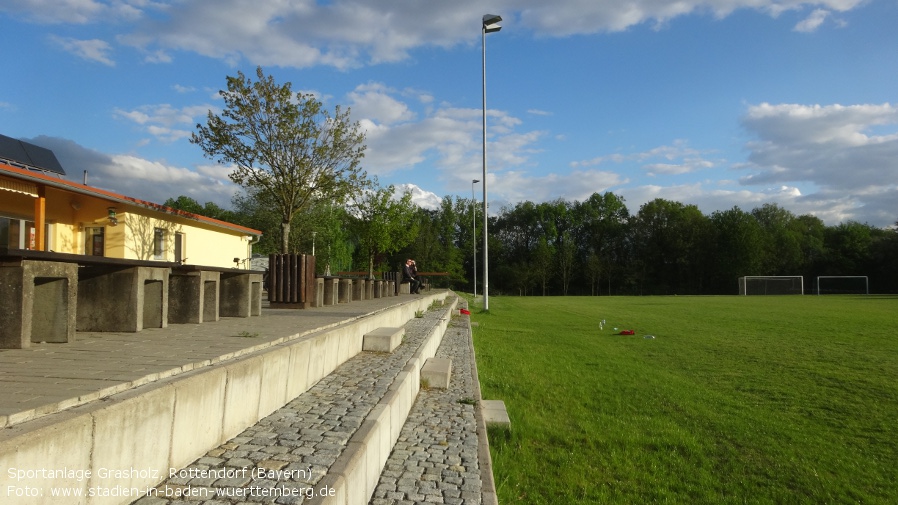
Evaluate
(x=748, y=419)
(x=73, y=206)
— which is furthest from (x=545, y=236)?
(x=748, y=419)

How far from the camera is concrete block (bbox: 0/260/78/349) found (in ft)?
14.1

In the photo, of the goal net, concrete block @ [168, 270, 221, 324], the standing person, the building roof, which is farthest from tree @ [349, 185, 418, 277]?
the goal net

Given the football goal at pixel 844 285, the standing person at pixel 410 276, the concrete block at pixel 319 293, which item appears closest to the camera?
the concrete block at pixel 319 293

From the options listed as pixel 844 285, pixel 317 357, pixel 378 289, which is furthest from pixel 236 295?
pixel 844 285

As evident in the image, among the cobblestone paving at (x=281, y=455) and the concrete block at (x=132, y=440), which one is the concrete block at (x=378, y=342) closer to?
the cobblestone paving at (x=281, y=455)

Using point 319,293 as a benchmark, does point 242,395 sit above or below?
below

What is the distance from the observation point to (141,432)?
2.73 meters

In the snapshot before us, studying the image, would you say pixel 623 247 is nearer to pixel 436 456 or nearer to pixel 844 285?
pixel 844 285

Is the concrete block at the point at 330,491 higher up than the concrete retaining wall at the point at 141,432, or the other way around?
the concrete retaining wall at the point at 141,432

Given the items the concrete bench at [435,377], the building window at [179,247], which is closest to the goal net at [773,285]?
the building window at [179,247]

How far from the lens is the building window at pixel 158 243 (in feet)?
67.1

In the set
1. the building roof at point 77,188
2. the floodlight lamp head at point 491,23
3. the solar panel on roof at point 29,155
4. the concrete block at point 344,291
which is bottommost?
the concrete block at point 344,291

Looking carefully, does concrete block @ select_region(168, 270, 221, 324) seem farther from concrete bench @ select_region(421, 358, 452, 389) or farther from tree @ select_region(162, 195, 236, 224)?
tree @ select_region(162, 195, 236, 224)

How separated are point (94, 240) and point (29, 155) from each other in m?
2.93
